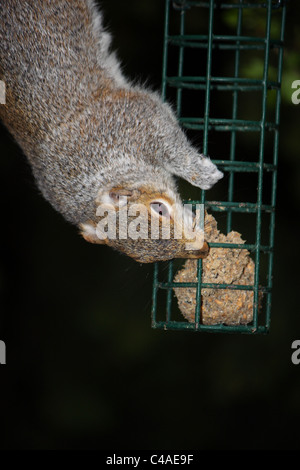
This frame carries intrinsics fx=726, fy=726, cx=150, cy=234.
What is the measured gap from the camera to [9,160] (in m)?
5.86

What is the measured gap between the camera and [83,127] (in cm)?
376

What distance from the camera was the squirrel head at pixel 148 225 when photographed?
3.39 metres

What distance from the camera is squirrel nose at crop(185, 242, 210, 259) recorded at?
3332 mm

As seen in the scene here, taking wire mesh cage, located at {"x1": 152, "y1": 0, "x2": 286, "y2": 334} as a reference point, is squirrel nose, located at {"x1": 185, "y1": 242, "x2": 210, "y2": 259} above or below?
below

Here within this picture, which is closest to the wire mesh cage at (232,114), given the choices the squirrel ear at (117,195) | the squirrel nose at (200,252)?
the squirrel nose at (200,252)

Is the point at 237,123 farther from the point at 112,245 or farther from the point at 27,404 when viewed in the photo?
Result: the point at 27,404

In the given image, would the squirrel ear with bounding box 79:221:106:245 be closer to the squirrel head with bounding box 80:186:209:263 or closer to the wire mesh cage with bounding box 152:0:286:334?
the squirrel head with bounding box 80:186:209:263

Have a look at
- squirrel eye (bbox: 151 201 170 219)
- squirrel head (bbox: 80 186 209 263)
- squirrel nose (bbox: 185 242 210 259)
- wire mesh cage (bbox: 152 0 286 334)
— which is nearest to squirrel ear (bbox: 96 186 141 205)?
squirrel head (bbox: 80 186 209 263)

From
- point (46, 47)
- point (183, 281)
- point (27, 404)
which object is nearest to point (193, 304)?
point (183, 281)

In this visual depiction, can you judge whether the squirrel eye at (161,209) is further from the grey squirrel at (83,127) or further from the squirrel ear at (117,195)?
the squirrel ear at (117,195)

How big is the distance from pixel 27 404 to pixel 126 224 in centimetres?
336

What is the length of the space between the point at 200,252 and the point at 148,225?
29 centimetres

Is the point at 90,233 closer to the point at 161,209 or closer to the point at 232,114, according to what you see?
the point at 161,209

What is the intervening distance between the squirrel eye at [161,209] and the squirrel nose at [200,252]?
215mm
